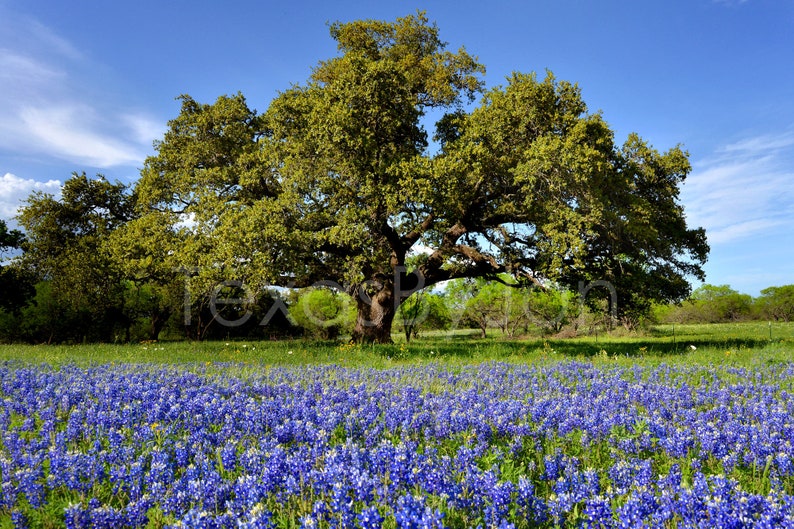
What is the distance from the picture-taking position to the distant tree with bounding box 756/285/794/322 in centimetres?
8394

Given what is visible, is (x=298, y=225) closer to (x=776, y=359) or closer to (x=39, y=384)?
(x=39, y=384)

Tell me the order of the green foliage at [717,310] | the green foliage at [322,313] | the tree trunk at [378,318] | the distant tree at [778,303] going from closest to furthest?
1. the tree trunk at [378,318]
2. the green foliage at [322,313]
3. the green foliage at [717,310]
4. the distant tree at [778,303]

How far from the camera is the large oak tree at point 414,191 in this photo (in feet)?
54.5

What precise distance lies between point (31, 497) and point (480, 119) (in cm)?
1730

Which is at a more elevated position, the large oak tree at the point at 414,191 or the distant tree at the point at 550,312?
the large oak tree at the point at 414,191

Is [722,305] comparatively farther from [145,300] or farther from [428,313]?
[145,300]

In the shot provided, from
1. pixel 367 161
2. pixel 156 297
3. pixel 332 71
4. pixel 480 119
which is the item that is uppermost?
pixel 332 71

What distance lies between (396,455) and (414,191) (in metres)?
13.6

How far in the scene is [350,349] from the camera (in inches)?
649

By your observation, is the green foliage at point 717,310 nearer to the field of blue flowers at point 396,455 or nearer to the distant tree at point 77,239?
the distant tree at point 77,239

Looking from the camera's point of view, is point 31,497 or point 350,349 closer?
point 31,497

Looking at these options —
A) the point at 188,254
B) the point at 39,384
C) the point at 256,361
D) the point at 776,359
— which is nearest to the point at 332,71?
the point at 188,254

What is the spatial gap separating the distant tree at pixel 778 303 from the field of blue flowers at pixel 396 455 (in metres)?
97.5

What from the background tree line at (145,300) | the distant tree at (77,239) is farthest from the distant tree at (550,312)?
the distant tree at (77,239)
